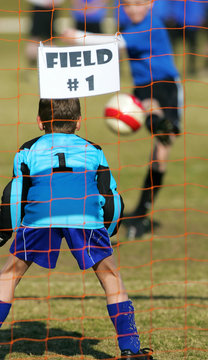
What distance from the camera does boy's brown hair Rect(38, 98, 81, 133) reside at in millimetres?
3664

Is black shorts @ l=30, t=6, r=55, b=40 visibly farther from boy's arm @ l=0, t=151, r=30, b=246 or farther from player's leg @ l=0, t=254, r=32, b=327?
player's leg @ l=0, t=254, r=32, b=327

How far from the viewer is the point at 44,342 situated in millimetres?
4129

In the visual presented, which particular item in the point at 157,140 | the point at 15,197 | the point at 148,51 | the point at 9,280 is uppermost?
the point at 148,51

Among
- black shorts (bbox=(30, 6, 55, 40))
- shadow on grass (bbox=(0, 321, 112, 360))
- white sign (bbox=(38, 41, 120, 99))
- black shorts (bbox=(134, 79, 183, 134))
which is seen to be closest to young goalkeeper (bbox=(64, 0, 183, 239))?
black shorts (bbox=(134, 79, 183, 134))

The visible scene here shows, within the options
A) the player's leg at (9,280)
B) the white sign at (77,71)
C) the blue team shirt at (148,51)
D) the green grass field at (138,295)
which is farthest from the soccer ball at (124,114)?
the player's leg at (9,280)

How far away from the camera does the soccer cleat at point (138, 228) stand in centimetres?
638

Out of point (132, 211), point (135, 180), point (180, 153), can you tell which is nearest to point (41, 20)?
point (180, 153)

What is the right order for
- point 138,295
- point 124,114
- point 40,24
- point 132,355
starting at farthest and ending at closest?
point 40,24 → point 124,114 → point 138,295 → point 132,355

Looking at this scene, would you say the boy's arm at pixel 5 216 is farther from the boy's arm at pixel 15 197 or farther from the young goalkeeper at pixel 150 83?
the young goalkeeper at pixel 150 83

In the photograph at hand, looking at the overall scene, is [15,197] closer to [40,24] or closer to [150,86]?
[150,86]

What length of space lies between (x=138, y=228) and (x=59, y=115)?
2.97 meters

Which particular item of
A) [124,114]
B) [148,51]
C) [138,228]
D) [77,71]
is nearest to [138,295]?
→ [138,228]

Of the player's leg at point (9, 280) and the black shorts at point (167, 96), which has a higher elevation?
the black shorts at point (167, 96)

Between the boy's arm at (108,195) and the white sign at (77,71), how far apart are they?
43 cm
